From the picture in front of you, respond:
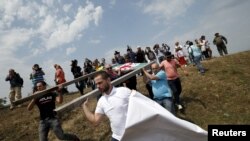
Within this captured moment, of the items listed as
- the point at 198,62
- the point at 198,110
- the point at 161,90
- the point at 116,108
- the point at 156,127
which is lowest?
the point at 198,110

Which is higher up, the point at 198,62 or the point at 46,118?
the point at 198,62

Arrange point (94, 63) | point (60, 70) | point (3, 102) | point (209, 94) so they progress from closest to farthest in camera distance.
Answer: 1. point (209, 94)
2. point (60, 70)
3. point (94, 63)
4. point (3, 102)

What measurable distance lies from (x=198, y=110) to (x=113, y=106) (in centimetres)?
912

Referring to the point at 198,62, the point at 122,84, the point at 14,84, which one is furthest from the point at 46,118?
the point at 198,62

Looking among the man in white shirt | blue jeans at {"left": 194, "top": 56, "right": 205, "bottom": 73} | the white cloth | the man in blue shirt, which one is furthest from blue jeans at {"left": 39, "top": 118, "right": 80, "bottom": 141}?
blue jeans at {"left": 194, "top": 56, "right": 205, "bottom": 73}

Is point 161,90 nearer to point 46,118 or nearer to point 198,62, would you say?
point 46,118

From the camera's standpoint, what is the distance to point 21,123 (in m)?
15.3

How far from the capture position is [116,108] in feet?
19.1

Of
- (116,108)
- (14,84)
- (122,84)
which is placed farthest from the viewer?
(14,84)

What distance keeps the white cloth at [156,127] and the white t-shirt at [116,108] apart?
204mm

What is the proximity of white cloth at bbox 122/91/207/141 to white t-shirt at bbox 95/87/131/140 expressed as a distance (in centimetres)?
20

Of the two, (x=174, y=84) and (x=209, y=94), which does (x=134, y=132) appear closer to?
(x=174, y=84)

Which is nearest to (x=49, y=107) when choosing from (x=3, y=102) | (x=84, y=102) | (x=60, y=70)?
(x=84, y=102)

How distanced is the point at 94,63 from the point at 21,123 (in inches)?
271
